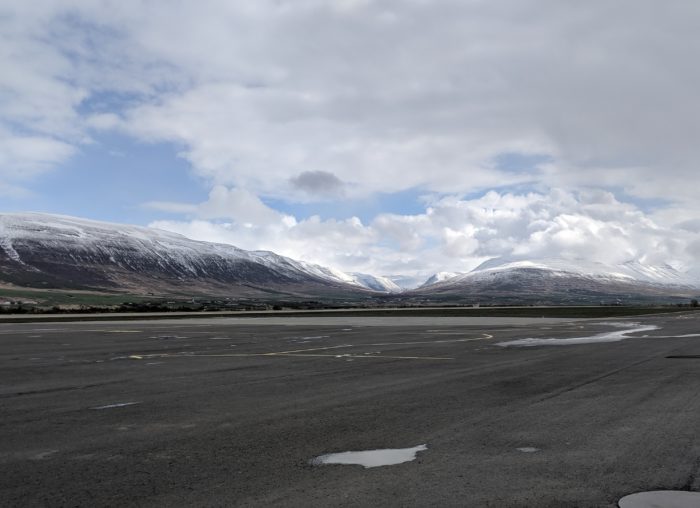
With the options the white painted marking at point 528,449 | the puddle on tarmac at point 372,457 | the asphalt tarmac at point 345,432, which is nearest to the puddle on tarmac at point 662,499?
the asphalt tarmac at point 345,432

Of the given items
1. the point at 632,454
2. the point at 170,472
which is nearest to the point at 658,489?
the point at 632,454

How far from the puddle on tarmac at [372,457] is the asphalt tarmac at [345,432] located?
0.58ft

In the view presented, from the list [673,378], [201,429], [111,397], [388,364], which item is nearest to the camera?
[201,429]

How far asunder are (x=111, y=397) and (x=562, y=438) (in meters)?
9.45

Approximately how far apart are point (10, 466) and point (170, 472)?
2186 millimetres

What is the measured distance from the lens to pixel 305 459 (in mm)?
8211

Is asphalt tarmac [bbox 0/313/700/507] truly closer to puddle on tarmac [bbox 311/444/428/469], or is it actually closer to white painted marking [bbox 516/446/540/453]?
white painted marking [bbox 516/446/540/453]

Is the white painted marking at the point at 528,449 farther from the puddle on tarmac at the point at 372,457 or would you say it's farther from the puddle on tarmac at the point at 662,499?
the puddle on tarmac at the point at 662,499

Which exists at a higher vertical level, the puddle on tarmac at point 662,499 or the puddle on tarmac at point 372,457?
the puddle on tarmac at point 372,457

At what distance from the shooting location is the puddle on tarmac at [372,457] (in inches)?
316

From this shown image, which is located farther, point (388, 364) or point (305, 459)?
point (388, 364)

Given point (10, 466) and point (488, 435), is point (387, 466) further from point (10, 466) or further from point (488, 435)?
point (10, 466)

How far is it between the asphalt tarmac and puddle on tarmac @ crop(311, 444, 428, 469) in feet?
0.58

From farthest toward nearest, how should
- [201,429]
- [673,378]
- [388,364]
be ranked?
[388,364], [673,378], [201,429]
